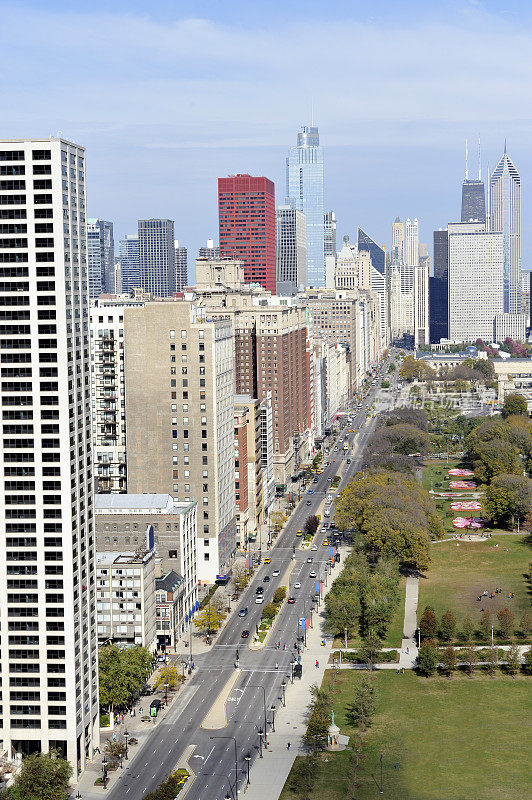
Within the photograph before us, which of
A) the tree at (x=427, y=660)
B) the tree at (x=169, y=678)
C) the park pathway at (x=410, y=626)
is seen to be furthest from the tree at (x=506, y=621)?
the tree at (x=169, y=678)

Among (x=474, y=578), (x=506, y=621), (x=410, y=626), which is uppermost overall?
(x=506, y=621)

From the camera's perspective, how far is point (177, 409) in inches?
6594

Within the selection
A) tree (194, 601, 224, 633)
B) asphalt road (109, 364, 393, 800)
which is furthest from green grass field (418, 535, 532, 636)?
tree (194, 601, 224, 633)

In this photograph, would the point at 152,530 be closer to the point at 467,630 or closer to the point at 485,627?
the point at 467,630

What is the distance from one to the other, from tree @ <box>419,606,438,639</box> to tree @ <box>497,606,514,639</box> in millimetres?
8801

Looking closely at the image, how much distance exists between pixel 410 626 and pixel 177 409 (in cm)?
4868

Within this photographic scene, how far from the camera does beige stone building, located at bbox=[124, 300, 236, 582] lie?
167 m

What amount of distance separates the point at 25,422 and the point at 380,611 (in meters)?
62.0

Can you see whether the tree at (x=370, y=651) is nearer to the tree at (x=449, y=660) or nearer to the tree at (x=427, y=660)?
the tree at (x=427, y=660)

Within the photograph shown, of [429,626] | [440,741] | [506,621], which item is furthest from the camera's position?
[506,621]

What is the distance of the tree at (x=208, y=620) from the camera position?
147 meters

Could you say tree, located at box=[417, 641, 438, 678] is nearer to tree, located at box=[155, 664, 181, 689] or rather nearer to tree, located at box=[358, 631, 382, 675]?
tree, located at box=[358, 631, 382, 675]

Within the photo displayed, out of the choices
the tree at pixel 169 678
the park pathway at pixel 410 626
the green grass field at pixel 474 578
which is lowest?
the park pathway at pixel 410 626

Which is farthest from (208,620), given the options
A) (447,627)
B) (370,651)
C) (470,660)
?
(470,660)
